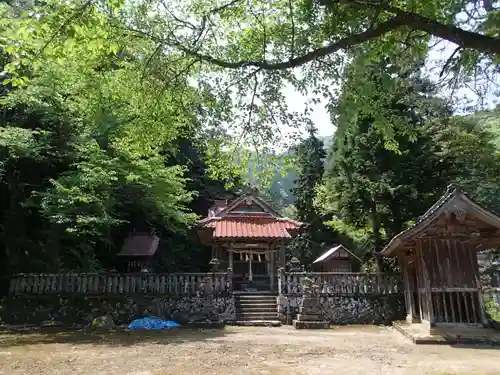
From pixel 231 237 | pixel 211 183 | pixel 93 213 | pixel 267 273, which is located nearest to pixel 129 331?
pixel 93 213

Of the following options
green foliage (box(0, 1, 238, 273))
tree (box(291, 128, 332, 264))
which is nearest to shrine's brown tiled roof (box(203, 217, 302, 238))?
green foliage (box(0, 1, 238, 273))

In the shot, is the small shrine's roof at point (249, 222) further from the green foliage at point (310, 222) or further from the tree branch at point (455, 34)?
the tree branch at point (455, 34)

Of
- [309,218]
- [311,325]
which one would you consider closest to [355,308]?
[311,325]

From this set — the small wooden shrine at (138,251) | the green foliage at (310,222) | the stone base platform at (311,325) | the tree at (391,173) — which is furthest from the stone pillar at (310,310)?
the green foliage at (310,222)

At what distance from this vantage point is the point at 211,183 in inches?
1230

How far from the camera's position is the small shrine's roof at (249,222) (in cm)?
1995

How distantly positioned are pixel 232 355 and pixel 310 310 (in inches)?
294

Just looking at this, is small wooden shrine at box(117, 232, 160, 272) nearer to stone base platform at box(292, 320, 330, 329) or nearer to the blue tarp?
the blue tarp

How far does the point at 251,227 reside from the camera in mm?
20688

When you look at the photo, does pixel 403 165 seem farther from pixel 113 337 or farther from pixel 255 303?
pixel 113 337

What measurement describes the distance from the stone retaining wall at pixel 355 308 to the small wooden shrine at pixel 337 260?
281 inches

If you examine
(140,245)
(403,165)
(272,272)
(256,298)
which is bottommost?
(256,298)

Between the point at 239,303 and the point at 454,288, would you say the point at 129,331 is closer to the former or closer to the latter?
the point at 239,303

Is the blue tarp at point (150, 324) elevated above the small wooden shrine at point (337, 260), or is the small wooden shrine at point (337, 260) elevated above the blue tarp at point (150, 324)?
the small wooden shrine at point (337, 260)
